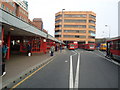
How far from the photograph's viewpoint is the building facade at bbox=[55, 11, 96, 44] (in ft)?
266

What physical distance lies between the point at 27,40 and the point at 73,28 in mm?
65764

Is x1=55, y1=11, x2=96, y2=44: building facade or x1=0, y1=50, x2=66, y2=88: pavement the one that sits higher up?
x1=55, y1=11, x2=96, y2=44: building facade

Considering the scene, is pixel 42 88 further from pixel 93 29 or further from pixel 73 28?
Result: pixel 93 29

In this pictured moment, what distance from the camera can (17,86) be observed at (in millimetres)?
4883

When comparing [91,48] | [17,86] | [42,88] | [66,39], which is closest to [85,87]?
[42,88]

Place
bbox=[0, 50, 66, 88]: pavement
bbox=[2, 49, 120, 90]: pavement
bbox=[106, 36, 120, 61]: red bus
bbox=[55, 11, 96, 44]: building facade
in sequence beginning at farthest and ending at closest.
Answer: bbox=[55, 11, 96, 44]: building facade < bbox=[106, 36, 120, 61]: red bus < bbox=[0, 50, 66, 88]: pavement < bbox=[2, 49, 120, 90]: pavement

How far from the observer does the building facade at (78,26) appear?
8119 cm

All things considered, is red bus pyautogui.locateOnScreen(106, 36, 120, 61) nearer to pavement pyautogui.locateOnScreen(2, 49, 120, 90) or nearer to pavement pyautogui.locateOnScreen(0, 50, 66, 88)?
pavement pyautogui.locateOnScreen(2, 49, 120, 90)

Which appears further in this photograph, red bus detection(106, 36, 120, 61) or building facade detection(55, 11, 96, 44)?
building facade detection(55, 11, 96, 44)

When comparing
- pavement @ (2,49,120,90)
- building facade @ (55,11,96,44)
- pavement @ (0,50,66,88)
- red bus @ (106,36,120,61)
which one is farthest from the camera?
building facade @ (55,11,96,44)

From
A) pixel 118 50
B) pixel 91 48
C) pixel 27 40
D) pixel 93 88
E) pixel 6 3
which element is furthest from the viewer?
pixel 91 48

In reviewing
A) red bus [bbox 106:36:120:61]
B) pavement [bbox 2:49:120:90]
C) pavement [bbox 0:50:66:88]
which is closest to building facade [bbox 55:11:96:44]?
red bus [bbox 106:36:120:61]

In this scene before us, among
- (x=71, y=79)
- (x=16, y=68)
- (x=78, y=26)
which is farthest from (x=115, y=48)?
(x=78, y=26)

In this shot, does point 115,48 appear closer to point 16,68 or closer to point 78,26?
point 16,68
